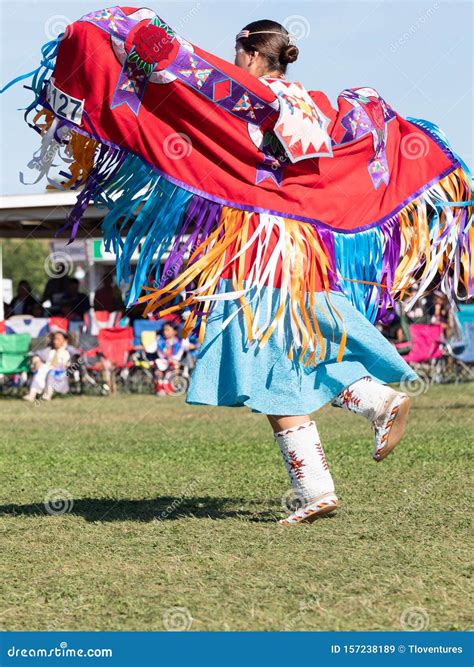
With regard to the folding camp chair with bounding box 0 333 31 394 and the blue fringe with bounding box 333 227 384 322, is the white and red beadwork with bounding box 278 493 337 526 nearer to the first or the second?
the blue fringe with bounding box 333 227 384 322

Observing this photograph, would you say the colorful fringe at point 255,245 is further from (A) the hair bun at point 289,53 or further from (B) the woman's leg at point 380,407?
(A) the hair bun at point 289,53

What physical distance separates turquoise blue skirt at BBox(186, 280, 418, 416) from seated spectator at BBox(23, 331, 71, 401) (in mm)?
8949

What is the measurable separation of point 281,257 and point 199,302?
1.39 feet

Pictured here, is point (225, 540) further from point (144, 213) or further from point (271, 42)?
point (271, 42)

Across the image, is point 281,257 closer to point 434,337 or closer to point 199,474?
point 199,474

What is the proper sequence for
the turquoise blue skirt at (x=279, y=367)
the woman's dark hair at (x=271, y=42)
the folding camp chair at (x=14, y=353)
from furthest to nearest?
the folding camp chair at (x=14, y=353)
the woman's dark hair at (x=271, y=42)
the turquoise blue skirt at (x=279, y=367)

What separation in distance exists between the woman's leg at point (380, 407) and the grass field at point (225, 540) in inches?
14.0

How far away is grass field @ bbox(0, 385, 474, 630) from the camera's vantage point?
3156 millimetres

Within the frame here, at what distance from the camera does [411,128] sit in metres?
5.02

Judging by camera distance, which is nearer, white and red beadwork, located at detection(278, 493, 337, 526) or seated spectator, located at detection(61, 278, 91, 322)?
white and red beadwork, located at detection(278, 493, 337, 526)

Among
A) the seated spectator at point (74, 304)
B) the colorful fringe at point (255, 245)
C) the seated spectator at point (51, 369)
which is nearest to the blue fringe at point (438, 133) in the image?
the colorful fringe at point (255, 245)

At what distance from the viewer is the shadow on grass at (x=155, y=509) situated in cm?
477

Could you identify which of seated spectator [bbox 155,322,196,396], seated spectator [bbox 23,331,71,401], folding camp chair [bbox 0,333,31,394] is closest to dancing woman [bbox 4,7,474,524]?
seated spectator [bbox 23,331,71,401]
